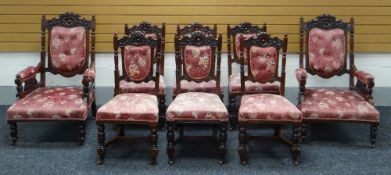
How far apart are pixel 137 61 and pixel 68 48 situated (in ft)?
3.07

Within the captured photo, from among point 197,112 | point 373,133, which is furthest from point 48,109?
point 373,133

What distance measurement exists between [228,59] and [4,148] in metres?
2.40

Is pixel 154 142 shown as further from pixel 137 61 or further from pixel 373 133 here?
pixel 373 133

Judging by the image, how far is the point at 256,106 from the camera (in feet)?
13.2

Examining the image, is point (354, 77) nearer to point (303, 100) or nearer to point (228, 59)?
point (303, 100)

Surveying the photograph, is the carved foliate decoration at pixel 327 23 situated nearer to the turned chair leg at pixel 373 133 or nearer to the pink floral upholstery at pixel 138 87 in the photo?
the turned chair leg at pixel 373 133

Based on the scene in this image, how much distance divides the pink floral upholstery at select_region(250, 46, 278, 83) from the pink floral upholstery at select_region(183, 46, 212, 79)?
42cm

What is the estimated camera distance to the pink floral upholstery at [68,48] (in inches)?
194

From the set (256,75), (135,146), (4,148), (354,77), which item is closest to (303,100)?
(256,75)

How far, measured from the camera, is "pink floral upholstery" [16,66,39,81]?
178 inches

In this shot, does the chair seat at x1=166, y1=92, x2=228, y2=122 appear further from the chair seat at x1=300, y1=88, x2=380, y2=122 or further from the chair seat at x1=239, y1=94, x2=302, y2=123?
the chair seat at x1=300, y1=88, x2=380, y2=122

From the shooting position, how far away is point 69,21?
496 cm

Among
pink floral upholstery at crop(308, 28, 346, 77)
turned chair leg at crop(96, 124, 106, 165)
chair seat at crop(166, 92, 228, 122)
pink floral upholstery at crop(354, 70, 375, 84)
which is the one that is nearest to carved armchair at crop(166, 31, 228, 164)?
chair seat at crop(166, 92, 228, 122)

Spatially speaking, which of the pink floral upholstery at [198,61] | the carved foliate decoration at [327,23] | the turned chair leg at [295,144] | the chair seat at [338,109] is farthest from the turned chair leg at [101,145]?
the carved foliate decoration at [327,23]
